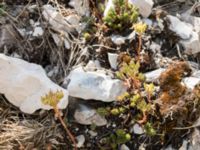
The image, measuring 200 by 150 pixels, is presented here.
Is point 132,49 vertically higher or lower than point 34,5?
lower

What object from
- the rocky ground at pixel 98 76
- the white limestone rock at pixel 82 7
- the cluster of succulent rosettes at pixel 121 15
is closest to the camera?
the rocky ground at pixel 98 76

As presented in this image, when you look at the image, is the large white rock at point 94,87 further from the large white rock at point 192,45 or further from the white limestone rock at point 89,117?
the large white rock at point 192,45

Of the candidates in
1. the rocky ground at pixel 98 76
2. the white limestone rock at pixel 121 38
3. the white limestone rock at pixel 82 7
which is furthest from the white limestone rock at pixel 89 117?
the white limestone rock at pixel 82 7

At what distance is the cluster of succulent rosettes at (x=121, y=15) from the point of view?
276 centimetres

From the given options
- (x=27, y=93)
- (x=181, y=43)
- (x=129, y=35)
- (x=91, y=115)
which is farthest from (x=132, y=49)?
(x=27, y=93)

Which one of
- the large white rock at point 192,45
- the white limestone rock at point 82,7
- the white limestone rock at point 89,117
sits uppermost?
→ the white limestone rock at point 82,7

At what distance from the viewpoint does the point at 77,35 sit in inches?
114

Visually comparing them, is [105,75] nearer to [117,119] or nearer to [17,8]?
[117,119]

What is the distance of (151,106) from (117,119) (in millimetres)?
210

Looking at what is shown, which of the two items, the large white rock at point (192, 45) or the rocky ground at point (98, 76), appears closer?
the rocky ground at point (98, 76)

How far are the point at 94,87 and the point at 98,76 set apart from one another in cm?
9

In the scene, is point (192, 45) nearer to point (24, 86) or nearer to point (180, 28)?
point (180, 28)

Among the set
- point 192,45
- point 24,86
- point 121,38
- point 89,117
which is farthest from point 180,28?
point 24,86

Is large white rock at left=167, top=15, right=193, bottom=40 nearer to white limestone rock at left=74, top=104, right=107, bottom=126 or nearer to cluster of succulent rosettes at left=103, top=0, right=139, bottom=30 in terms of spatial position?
cluster of succulent rosettes at left=103, top=0, right=139, bottom=30
